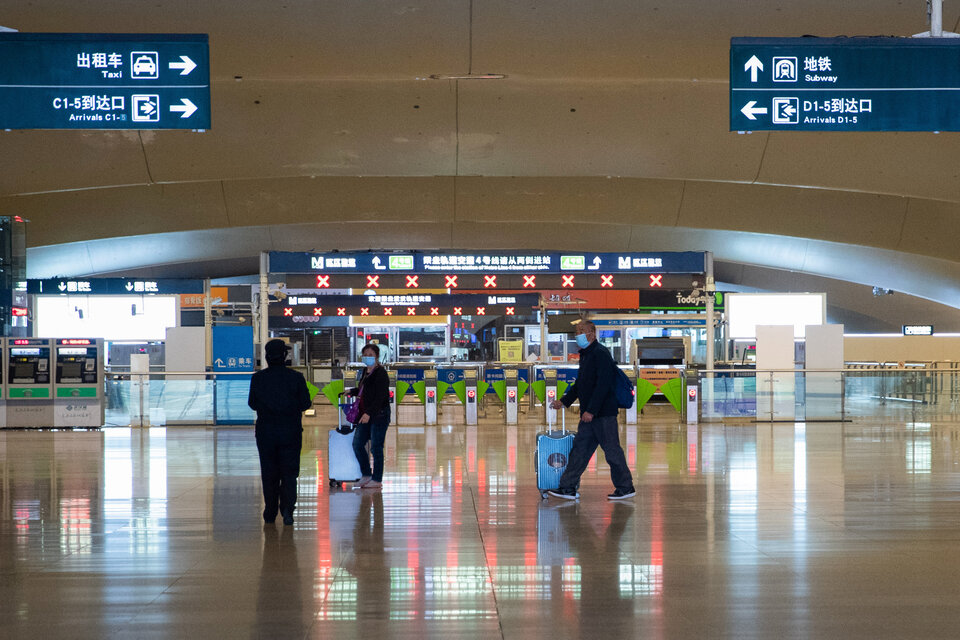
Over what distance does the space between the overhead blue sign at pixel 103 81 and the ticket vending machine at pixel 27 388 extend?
10752 millimetres

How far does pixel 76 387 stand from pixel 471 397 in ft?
24.6

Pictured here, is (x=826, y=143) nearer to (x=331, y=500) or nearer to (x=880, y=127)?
(x=880, y=127)

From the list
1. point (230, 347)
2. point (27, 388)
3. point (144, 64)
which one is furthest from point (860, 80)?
point (27, 388)

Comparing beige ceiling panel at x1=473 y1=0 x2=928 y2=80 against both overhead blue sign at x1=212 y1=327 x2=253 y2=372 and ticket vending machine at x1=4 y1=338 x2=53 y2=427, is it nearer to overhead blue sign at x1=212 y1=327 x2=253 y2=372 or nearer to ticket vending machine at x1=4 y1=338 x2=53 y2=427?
overhead blue sign at x1=212 y1=327 x2=253 y2=372

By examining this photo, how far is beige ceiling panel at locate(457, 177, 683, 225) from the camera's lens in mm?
20469

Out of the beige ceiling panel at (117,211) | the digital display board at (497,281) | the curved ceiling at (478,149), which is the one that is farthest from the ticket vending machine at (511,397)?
the beige ceiling panel at (117,211)

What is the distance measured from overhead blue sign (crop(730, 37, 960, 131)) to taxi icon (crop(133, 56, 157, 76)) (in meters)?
5.42

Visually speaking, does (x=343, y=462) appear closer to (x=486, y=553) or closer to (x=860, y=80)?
(x=486, y=553)

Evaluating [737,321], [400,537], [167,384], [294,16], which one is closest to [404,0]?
[294,16]

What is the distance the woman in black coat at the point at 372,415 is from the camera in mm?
9969

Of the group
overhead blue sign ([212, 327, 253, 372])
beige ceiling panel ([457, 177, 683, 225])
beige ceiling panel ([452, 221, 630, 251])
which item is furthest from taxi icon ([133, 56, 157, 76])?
beige ceiling panel ([452, 221, 630, 251])

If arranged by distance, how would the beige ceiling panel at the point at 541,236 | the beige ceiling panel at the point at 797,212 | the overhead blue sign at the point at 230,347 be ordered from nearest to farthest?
the overhead blue sign at the point at 230,347, the beige ceiling panel at the point at 797,212, the beige ceiling panel at the point at 541,236

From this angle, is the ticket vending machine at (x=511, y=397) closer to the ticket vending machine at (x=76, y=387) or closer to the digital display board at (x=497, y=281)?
the digital display board at (x=497, y=281)

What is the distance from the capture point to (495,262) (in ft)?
65.1
